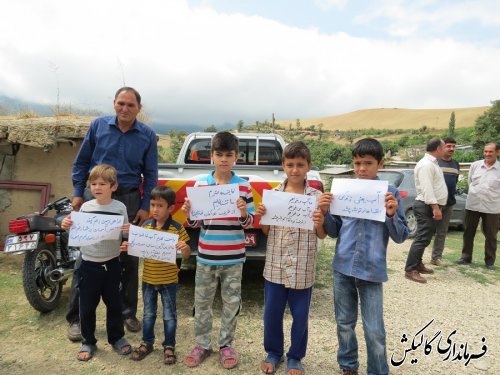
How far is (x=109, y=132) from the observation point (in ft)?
9.57

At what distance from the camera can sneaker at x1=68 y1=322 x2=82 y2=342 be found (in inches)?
113

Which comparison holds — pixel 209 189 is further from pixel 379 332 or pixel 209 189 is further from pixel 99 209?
pixel 379 332

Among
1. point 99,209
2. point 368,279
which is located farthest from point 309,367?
point 99,209

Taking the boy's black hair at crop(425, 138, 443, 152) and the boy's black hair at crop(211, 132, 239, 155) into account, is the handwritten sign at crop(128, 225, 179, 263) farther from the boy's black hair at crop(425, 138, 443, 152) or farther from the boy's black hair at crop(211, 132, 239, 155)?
the boy's black hair at crop(425, 138, 443, 152)

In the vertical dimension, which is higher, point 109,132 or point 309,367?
point 109,132

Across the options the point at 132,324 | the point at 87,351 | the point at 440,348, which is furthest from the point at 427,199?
the point at 87,351

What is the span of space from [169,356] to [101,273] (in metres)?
0.80

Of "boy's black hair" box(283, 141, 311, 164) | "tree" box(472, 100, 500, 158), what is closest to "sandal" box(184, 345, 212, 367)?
"boy's black hair" box(283, 141, 311, 164)

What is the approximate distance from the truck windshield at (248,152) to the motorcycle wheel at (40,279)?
267 cm

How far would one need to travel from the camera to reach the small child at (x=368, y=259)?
219cm

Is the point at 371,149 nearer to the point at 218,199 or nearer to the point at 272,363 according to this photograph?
the point at 218,199

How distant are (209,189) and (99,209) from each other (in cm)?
88

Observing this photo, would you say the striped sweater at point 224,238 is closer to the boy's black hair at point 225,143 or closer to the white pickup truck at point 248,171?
the boy's black hair at point 225,143

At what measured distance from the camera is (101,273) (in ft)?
8.61
